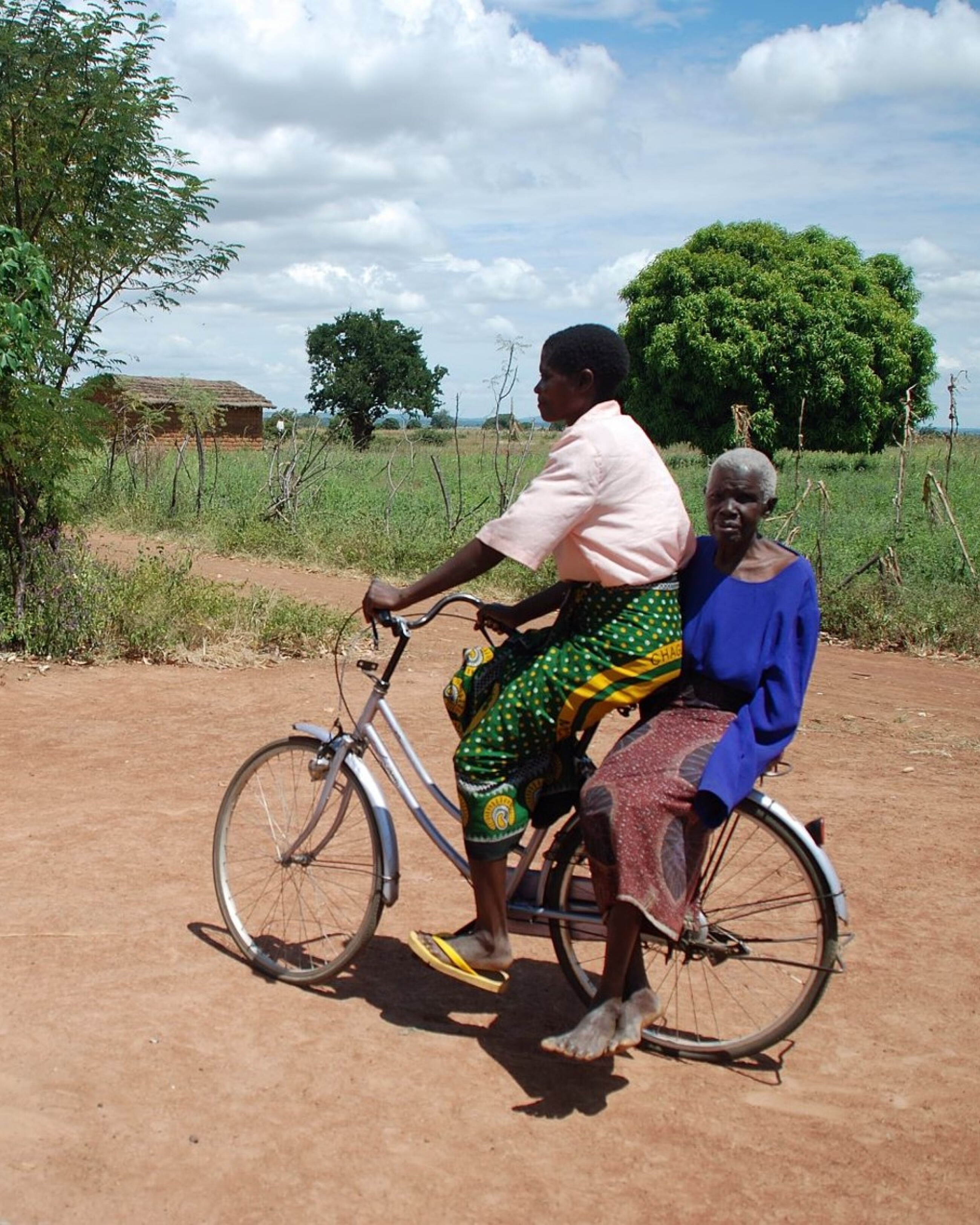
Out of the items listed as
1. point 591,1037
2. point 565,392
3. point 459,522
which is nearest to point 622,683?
point 565,392

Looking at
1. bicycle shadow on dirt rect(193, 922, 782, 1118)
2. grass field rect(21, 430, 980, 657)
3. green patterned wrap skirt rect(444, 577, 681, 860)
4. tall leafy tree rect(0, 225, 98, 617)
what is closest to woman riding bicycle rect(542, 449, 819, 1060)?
green patterned wrap skirt rect(444, 577, 681, 860)

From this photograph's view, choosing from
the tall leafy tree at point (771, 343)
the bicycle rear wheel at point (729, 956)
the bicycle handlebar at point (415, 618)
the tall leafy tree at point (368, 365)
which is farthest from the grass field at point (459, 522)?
the tall leafy tree at point (368, 365)

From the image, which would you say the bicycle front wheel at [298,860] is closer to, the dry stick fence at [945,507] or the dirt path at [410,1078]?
the dirt path at [410,1078]

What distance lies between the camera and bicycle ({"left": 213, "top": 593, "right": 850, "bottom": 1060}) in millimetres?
3297

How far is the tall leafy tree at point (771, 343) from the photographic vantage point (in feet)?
93.7

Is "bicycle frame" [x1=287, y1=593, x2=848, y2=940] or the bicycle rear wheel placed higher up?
"bicycle frame" [x1=287, y1=593, x2=848, y2=940]

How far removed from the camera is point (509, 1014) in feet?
12.2

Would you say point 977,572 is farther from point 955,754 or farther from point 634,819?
point 634,819

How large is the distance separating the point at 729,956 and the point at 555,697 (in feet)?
2.72

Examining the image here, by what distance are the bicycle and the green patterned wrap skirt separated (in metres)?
0.13

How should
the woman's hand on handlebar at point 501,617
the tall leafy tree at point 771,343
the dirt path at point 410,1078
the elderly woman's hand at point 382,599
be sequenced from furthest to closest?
the tall leafy tree at point 771,343 → the woman's hand on handlebar at point 501,617 → the elderly woman's hand at point 382,599 → the dirt path at point 410,1078

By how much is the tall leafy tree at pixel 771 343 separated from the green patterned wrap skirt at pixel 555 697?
25564 mm

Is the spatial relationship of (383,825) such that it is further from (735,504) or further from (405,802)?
(735,504)

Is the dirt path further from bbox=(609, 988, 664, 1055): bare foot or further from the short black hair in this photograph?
the short black hair
